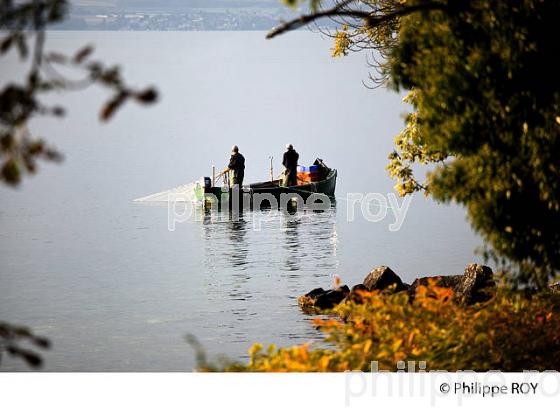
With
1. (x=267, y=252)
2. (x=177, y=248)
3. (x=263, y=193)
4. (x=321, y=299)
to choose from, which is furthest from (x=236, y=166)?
(x=321, y=299)

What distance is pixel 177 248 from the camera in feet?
76.9

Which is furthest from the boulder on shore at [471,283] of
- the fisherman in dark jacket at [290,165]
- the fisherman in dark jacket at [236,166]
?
the fisherman in dark jacket at [236,166]

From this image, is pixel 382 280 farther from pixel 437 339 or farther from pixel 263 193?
pixel 263 193

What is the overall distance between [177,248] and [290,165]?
12.2ft

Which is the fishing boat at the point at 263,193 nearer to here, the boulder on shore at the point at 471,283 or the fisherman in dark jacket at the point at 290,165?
the fisherman in dark jacket at the point at 290,165

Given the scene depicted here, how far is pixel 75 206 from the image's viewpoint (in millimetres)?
30422

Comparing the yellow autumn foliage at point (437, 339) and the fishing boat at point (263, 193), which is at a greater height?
the fishing boat at point (263, 193)

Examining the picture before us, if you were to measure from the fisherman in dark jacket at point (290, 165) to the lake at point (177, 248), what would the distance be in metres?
0.73

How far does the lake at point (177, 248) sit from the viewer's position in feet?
51.4

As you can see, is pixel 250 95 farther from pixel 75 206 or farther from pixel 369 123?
pixel 75 206

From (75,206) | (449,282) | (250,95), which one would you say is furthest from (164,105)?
(449,282)

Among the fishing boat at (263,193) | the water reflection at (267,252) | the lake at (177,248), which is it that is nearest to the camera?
the lake at (177,248)
